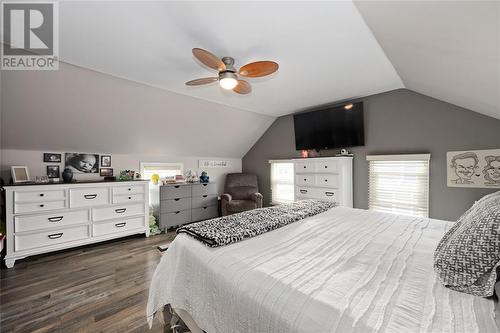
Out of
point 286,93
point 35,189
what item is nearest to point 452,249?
point 286,93

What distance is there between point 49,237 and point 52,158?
1.31 metres

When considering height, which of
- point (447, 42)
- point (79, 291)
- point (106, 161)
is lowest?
point (79, 291)

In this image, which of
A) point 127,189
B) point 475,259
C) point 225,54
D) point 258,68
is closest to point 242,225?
point 475,259

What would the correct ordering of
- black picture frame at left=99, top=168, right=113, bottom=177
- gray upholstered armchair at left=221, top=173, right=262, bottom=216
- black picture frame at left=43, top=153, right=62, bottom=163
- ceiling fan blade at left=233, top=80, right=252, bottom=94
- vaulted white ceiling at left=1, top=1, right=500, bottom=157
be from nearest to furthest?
vaulted white ceiling at left=1, top=1, right=500, bottom=157 → ceiling fan blade at left=233, top=80, right=252, bottom=94 → black picture frame at left=43, top=153, right=62, bottom=163 → black picture frame at left=99, top=168, right=113, bottom=177 → gray upholstered armchair at left=221, top=173, right=262, bottom=216

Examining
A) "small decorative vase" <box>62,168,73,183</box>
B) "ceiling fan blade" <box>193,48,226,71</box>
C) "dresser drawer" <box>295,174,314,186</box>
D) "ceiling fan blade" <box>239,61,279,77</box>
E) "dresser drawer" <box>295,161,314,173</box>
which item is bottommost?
"dresser drawer" <box>295,174,314,186</box>

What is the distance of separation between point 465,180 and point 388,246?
2450 mm

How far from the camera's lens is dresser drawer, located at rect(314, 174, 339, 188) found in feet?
11.7

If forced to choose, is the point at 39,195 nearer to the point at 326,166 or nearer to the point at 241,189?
the point at 241,189

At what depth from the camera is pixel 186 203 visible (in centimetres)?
432

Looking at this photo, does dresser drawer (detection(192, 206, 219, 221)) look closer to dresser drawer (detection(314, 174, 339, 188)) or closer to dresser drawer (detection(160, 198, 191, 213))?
dresser drawer (detection(160, 198, 191, 213))

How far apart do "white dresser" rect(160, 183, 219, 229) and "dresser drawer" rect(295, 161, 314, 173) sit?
78.3 inches

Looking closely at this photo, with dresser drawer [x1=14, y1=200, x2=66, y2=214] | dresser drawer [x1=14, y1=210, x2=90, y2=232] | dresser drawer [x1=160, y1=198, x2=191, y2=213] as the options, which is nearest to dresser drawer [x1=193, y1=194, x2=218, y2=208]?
dresser drawer [x1=160, y1=198, x2=191, y2=213]

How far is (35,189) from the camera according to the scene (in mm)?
2721

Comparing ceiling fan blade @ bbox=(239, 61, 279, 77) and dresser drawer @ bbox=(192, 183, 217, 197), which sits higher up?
ceiling fan blade @ bbox=(239, 61, 279, 77)
